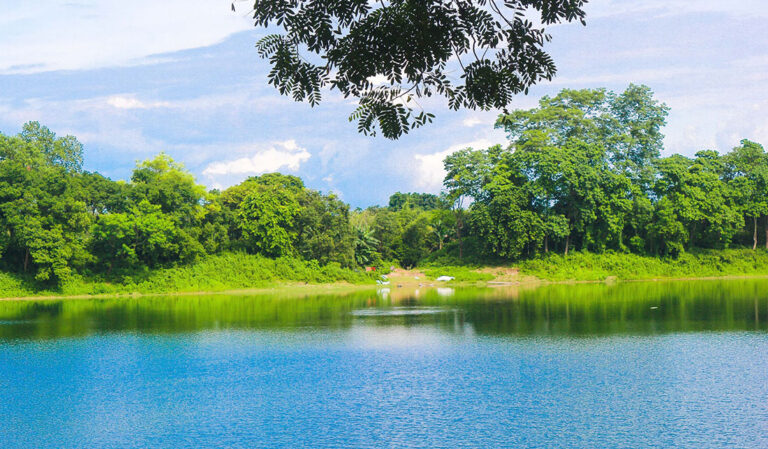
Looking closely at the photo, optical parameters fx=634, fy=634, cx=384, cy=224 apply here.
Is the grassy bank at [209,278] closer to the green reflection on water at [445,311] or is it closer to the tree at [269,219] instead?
the tree at [269,219]

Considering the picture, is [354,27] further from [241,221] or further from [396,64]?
[241,221]

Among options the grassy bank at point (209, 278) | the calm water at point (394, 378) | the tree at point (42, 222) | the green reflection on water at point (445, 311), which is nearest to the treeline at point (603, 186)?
the green reflection on water at point (445, 311)

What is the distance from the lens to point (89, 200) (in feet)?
135

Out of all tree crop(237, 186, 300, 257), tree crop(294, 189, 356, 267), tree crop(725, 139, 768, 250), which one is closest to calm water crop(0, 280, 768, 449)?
tree crop(237, 186, 300, 257)

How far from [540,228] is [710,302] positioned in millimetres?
15622

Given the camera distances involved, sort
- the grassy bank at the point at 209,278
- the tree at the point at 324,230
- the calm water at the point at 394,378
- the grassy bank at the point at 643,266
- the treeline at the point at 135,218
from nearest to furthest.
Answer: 1. the calm water at the point at 394,378
2. the treeline at the point at 135,218
3. the grassy bank at the point at 209,278
4. the tree at the point at 324,230
5. the grassy bank at the point at 643,266

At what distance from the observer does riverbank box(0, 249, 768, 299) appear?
132ft

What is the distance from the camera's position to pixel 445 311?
3020 centimetres

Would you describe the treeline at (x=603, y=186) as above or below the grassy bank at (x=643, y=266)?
above

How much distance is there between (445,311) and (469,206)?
20487 mm

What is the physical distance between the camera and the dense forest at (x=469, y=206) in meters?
39.5

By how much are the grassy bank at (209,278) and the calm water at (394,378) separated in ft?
30.9

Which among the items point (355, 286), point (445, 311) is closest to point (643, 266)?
point (355, 286)

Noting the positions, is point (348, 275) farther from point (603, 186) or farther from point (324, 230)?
point (603, 186)
